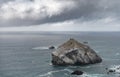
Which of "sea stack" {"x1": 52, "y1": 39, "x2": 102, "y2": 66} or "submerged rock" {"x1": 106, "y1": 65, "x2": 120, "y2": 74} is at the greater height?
"sea stack" {"x1": 52, "y1": 39, "x2": 102, "y2": 66}

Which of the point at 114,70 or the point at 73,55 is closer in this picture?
the point at 114,70

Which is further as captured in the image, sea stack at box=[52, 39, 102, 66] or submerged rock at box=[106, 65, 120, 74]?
sea stack at box=[52, 39, 102, 66]

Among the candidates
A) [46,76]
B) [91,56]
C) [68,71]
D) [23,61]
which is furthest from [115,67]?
[23,61]

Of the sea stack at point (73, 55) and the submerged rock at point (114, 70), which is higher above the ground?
the sea stack at point (73, 55)

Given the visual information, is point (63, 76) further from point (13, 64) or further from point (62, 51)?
point (13, 64)

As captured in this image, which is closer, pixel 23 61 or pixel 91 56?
pixel 91 56

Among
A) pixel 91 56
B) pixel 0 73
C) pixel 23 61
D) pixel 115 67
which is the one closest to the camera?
pixel 0 73

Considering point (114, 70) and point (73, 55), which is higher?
point (73, 55)

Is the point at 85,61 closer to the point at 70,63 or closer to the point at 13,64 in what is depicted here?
the point at 70,63

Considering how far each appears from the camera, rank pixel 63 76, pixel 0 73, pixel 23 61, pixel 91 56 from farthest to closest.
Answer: pixel 23 61, pixel 91 56, pixel 0 73, pixel 63 76

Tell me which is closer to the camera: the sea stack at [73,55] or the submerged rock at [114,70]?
the submerged rock at [114,70]
